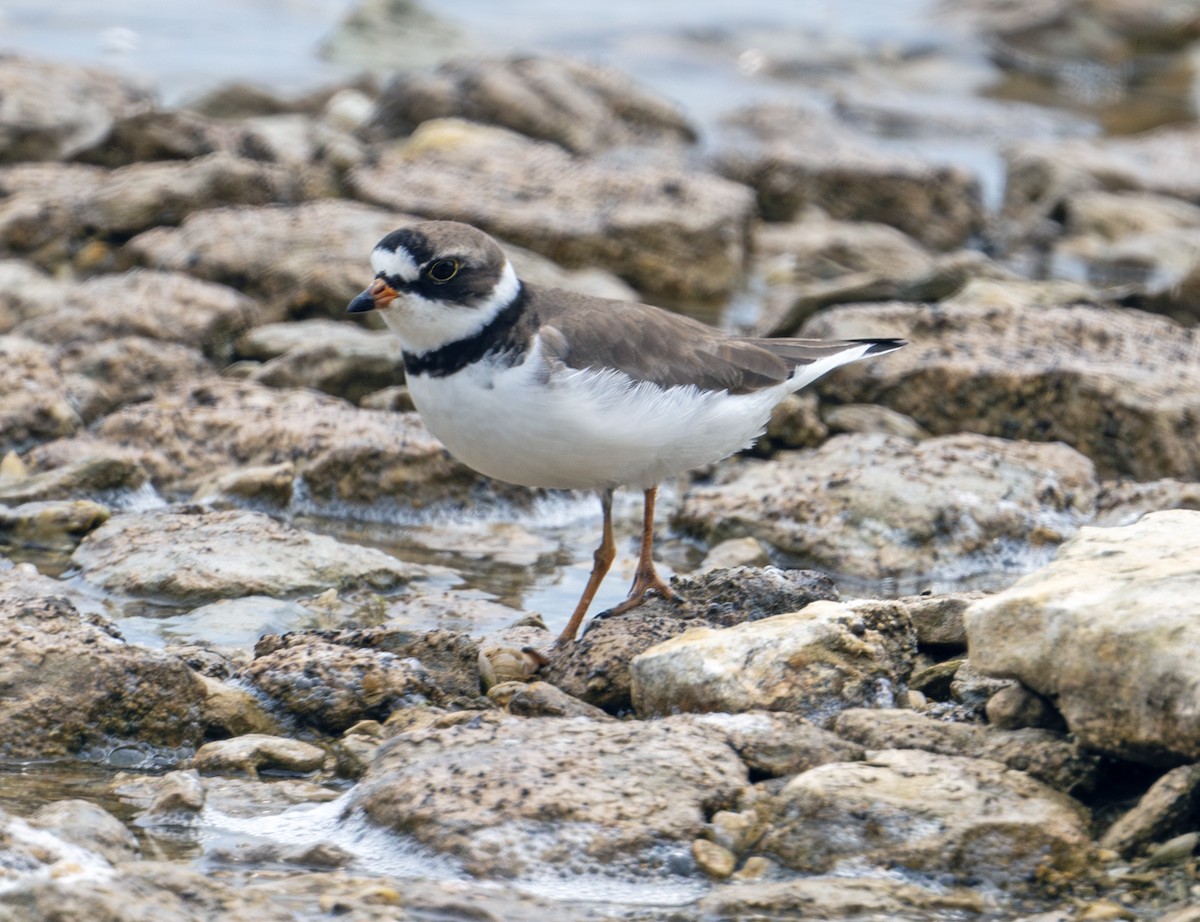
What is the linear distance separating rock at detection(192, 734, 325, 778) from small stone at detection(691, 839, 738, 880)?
1.44 meters

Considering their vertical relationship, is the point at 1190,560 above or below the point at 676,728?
above

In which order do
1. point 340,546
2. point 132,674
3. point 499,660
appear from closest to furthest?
point 132,674 < point 499,660 < point 340,546

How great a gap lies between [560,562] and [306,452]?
1.51m

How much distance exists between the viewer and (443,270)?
6082 millimetres

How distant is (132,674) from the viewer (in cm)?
547

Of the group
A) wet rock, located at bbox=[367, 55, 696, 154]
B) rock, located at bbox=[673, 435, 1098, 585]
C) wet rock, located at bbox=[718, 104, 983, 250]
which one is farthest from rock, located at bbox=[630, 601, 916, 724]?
wet rock, located at bbox=[367, 55, 696, 154]

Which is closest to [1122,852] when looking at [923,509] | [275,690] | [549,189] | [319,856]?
[319,856]

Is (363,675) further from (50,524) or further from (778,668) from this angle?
(50,524)

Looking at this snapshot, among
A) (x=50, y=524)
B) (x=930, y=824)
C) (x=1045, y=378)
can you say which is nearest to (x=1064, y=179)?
(x=1045, y=378)

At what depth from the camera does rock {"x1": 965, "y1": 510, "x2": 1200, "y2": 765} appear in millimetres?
4547

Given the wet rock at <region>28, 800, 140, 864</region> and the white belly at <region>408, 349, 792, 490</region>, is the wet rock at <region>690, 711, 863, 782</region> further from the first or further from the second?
the wet rock at <region>28, 800, 140, 864</region>

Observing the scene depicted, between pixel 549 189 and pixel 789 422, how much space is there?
15.3 ft

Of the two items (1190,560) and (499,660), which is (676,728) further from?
(1190,560)

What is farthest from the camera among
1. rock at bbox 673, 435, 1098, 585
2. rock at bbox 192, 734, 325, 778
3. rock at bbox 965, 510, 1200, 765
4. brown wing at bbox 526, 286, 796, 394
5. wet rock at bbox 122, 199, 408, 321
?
wet rock at bbox 122, 199, 408, 321
